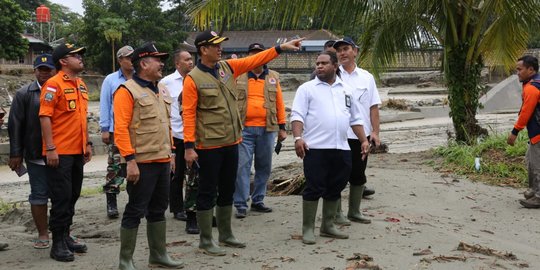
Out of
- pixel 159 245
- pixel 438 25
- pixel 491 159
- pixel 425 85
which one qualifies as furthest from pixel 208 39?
pixel 425 85

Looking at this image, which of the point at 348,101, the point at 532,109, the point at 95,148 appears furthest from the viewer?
the point at 95,148

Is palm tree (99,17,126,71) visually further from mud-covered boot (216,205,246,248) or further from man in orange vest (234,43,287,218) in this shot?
mud-covered boot (216,205,246,248)

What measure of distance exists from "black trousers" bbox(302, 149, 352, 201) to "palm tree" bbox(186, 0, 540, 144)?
388 cm

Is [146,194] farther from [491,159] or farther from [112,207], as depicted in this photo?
[491,159]

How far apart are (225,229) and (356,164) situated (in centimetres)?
161

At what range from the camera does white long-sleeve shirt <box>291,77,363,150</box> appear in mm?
5906

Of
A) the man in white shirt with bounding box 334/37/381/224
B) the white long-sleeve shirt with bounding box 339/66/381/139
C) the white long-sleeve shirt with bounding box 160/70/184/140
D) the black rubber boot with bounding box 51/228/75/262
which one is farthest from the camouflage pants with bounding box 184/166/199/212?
the white long-sleeve shirt with bounding box 339/66/381/139

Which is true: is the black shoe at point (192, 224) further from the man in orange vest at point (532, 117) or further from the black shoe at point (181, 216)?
the man in orange vest at point (532, 117)

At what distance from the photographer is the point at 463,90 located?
1104cm

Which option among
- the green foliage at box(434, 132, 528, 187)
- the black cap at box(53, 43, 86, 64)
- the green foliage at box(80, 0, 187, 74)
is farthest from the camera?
the green foliage at box(80, 0, 187, 74)

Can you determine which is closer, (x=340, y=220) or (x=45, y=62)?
(x=45, y=62)

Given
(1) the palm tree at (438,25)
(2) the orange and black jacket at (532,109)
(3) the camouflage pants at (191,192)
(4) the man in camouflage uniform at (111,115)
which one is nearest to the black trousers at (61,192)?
(3) the camouflage pants at (191,192)

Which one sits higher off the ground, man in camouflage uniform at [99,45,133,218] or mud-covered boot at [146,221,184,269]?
man in camouflage uniform at [99,45,133,218]

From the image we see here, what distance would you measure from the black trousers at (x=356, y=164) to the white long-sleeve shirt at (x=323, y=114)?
619mm
